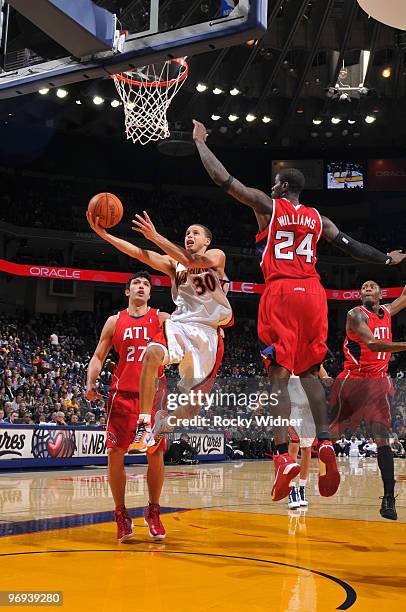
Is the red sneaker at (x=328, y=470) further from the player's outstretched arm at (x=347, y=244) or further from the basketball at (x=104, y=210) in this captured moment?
the basketball at (x=104, y=210)

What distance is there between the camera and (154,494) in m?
5.79

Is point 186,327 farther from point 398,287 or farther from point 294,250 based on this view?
point 398,287

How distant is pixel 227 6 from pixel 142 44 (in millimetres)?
762

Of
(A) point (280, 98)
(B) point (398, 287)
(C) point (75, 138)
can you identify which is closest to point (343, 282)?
(B) point (398, 287)

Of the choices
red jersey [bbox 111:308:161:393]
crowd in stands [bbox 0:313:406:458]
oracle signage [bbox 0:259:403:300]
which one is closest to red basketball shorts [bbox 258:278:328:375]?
red jersey [bbox 111:308:161:393]

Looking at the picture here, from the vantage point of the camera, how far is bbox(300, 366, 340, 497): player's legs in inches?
186

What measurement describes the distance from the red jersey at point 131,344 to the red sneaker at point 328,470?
1.86 metres

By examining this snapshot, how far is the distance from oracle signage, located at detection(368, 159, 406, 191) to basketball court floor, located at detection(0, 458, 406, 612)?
83.6 ft

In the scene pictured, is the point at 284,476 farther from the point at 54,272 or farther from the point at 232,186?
the point at 54,272

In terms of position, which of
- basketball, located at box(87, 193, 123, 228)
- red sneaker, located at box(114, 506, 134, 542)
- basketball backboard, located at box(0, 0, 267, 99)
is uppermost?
basketball backboard, located at box(0, 0, 267, 99)

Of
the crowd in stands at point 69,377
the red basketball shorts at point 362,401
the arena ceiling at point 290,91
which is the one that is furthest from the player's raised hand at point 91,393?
the arena ceiling at point 290,91

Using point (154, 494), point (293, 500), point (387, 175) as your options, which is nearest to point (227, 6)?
point (154, 494)

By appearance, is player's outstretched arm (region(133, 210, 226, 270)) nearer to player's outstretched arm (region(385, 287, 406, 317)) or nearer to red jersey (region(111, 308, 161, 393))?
red jersey (region(111, 308, 161, 393))

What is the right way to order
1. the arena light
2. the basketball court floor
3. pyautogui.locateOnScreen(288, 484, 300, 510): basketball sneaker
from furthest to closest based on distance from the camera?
the arena light → pyautogui.locateOnScreen(288, 484, 300, 510): basketball sneaker → the basketball court floor
